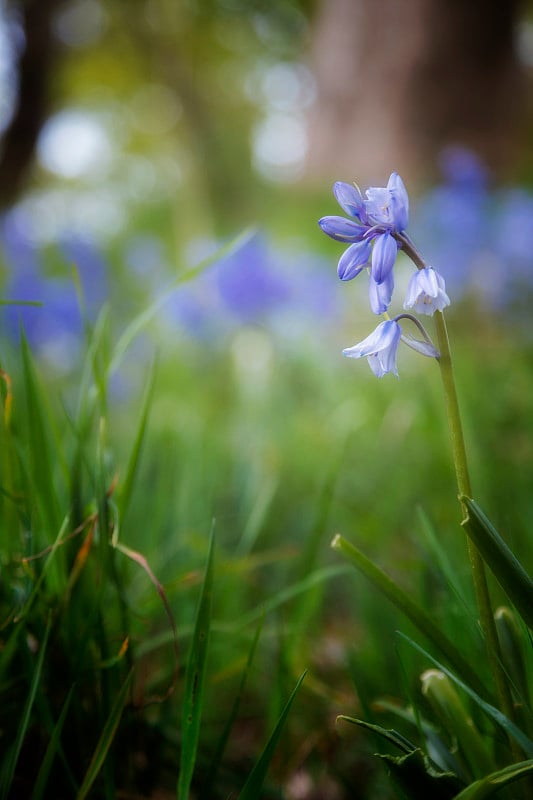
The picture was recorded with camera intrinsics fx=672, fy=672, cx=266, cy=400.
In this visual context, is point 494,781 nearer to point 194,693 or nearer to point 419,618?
point 419,618

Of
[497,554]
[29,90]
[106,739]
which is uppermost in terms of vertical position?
[29,90]

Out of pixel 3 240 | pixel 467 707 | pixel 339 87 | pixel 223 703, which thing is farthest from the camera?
pixel 339 87

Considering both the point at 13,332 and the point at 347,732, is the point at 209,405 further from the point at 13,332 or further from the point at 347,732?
the point at 347,732

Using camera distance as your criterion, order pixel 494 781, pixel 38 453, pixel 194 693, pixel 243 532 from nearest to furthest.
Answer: pixel 494 781 < pixel 194 693 < pixel 38 453 < pixel 243 532

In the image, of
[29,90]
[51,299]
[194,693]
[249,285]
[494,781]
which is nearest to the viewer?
[494,781]

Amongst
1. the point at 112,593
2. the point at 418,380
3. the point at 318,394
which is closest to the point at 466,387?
the point at 418,380

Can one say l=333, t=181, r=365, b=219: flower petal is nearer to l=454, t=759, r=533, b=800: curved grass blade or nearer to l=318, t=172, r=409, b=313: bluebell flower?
l=318, t=172, r=409, b=313: bluebell flower

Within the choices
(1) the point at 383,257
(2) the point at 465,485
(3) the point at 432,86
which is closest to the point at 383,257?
(1) the point at 383,257
